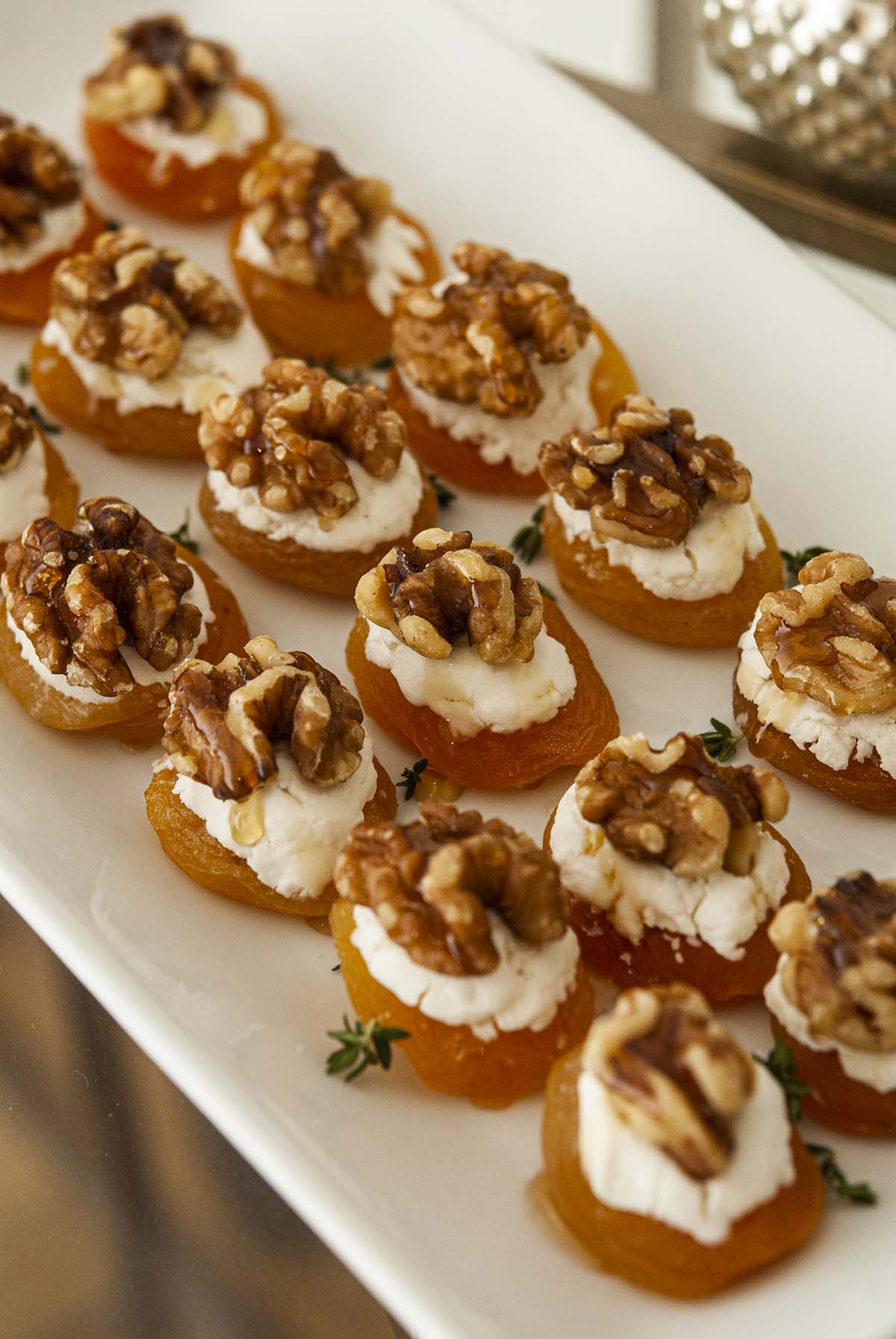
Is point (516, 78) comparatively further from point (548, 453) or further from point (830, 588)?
point (830, 588)

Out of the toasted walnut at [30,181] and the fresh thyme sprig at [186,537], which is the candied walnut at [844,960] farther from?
the toasted walnut at [30,181]

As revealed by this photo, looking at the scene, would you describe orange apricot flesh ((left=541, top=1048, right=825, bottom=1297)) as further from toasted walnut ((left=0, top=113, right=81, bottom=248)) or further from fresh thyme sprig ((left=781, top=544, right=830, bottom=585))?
toasted walnut ((left=0, top=113, right=81, bottom=248))

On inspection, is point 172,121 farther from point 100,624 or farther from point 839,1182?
point 839,1182

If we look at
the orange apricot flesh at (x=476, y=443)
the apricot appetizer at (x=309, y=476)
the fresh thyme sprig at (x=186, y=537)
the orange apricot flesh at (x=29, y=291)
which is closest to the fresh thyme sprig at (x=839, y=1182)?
the apricot appetizer at (x=309, y=476)

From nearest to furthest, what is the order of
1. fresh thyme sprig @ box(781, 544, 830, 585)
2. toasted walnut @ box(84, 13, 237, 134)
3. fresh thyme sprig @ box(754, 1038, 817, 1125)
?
fresh thyme sprig @ box(754, 1038, 817, 1125), fresh thyme sprig @ box(781, 544, 830, 585), toasted walnut @ box(84, 13, 237, 134)

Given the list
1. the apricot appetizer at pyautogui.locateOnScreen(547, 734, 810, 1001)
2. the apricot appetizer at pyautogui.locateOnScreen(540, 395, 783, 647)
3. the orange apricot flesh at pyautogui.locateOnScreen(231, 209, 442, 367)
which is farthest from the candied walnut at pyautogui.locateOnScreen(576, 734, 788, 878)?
the orange apricot flesh at pyautogui.locateOnScreen(231, 209, 442, 367)
